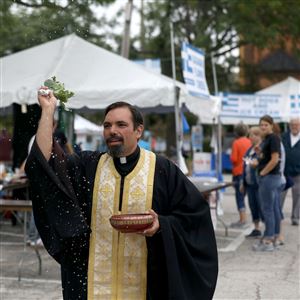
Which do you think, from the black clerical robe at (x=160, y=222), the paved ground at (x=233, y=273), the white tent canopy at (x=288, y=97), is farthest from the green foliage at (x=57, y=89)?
the white tent canopy at (x=288, y=97)

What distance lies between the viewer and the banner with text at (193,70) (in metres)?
9.78

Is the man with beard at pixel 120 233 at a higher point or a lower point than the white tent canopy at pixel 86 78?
lower

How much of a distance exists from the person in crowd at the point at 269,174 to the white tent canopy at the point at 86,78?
146cm

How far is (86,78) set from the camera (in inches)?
376

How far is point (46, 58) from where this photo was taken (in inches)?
408

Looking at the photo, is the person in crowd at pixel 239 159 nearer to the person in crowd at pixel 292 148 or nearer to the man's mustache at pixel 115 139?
the person in crowd at pixel 292 148

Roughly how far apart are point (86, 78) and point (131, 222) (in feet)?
22.1

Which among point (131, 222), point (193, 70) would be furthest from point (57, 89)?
point (193, 70)

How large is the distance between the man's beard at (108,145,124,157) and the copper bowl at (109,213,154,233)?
36 cm

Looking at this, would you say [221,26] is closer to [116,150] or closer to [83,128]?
[83,128]

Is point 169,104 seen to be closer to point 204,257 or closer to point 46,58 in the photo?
point 46,58

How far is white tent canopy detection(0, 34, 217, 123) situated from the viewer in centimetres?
909

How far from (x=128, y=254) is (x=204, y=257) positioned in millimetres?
404

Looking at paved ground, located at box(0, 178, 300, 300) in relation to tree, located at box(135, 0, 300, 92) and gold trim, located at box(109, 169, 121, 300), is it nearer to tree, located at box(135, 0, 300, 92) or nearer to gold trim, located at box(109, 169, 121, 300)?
gold trim, located at box(109, 169, 121, 300)
